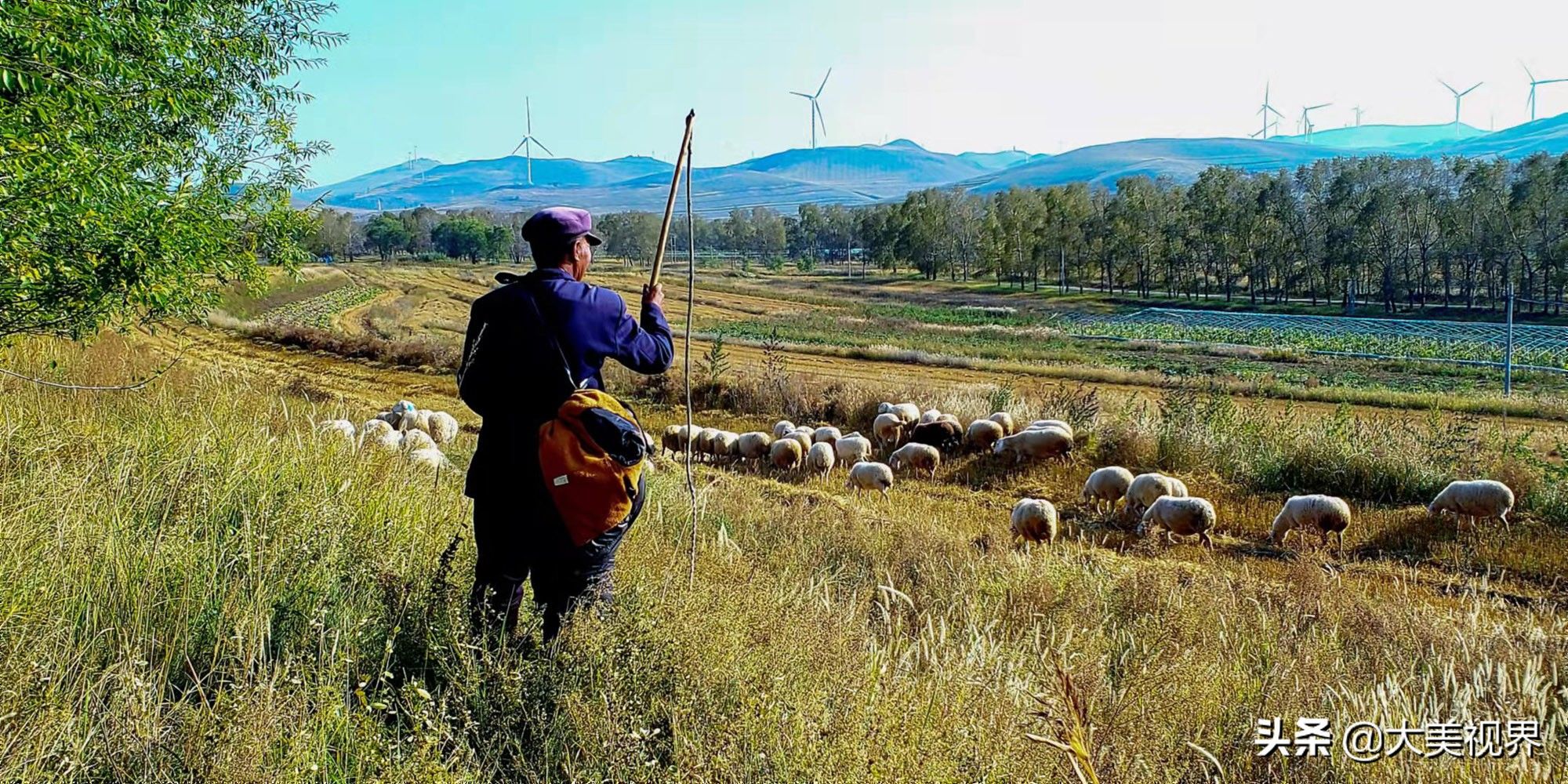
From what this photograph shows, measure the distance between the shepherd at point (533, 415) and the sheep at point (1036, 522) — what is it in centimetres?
748

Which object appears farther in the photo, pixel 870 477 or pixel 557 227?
pixel 870 477

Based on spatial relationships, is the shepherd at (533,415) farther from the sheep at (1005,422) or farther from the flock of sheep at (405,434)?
the sheep at (1005,422)

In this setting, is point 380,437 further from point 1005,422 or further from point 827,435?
point 1005,422

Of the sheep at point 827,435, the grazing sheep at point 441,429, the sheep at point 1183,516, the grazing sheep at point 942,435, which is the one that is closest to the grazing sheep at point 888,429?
the grazing sheep at point 942,435

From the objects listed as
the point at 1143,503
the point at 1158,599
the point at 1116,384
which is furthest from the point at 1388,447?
the point at 1116,384

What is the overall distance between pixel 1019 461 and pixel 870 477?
2.77 m

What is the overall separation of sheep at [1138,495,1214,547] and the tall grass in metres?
4.61

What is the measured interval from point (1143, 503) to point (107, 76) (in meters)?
11.5

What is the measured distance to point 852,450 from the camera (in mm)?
15547

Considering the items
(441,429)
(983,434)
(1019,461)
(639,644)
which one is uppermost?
(639,644)

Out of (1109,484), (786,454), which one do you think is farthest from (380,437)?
(1109,484)

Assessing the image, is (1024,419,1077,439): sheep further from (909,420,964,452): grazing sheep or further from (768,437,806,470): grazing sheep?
(768,437,806,470): grazing sheep

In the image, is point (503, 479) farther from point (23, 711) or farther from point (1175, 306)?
point (1175, 306)

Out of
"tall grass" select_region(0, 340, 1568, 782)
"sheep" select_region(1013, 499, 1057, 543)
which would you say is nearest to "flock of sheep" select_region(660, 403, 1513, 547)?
"sheep" select_region(1013, 499, 1057, 543)
